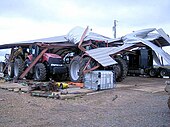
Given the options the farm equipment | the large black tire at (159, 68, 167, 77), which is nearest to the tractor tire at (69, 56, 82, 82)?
the farm equipment

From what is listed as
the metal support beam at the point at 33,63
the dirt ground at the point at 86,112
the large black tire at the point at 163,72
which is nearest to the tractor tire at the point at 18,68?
the metal support beam at the point at 33,63

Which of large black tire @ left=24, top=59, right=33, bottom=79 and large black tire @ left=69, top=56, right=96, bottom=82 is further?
large black tire @ left=24, top=59, right=33, bottom=79

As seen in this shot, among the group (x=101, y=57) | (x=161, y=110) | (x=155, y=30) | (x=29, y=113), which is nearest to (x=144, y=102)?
(x=161, y=110)

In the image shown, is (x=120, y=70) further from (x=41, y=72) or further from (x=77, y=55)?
(x=41, y=72)

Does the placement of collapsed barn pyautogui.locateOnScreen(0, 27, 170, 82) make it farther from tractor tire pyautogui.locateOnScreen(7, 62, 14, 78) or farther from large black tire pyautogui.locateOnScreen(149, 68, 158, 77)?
large black tire pyautogui.locateOnScreen(149, 68, 158, 77)

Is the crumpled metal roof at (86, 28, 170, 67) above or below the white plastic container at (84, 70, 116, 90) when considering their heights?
above

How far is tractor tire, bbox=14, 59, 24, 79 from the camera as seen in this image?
18.1m

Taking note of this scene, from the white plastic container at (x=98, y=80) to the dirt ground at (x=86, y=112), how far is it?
178 cm

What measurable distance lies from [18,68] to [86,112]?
11229 mm

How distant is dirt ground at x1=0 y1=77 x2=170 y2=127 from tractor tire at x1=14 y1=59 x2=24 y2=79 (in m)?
7.75

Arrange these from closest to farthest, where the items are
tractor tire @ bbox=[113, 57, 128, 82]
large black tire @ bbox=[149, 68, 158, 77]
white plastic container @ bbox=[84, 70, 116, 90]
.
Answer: white plastic container @ bbox=[84, 70, 116, 90] → tractor tire @ bbox=[113, 57, 128, 82] → large black tire @ bbox=[149, 68, 158, 77]

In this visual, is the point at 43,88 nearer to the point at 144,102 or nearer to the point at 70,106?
the point at 70,106

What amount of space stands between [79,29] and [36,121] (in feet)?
44.8

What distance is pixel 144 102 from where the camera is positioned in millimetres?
9781
